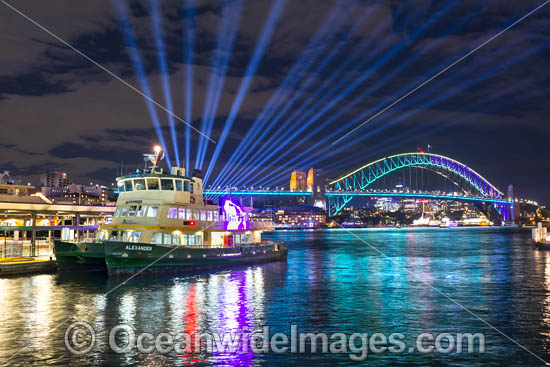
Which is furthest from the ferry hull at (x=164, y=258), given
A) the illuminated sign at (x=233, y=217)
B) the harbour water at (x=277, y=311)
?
the illuminated sign at (x=233, y=217)

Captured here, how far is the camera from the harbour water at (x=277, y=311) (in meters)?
Result: 17.8

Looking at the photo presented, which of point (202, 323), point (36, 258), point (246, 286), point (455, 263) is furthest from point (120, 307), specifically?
point (455, 263)

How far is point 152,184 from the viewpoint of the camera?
4169 cm

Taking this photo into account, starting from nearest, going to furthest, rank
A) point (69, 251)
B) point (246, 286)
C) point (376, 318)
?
point (376, 318) → point (246, 286) → point (69, 251)

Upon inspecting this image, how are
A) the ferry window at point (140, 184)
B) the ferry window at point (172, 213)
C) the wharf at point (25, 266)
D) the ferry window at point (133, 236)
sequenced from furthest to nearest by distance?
the ferry window at point (140, 184) → the ferry window at point (172, 213) → the ferry window at point (133, 236) → the wharf at point (25, 266)

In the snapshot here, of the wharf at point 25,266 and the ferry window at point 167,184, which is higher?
the ferry window at point 167,184

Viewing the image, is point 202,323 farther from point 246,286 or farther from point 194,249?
point 194,249

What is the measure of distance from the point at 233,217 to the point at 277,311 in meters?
24.9

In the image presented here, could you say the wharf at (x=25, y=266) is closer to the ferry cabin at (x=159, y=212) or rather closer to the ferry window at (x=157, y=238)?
the ferry cabin at (x=159, y=212)

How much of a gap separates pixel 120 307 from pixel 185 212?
16.8 m

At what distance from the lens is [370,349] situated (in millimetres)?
18844

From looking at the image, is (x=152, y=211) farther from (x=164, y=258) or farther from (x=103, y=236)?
(x=103, y=236)

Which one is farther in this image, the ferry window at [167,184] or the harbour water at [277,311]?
the ferry window at [167,184]

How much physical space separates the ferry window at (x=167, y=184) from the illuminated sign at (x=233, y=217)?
8224mm
